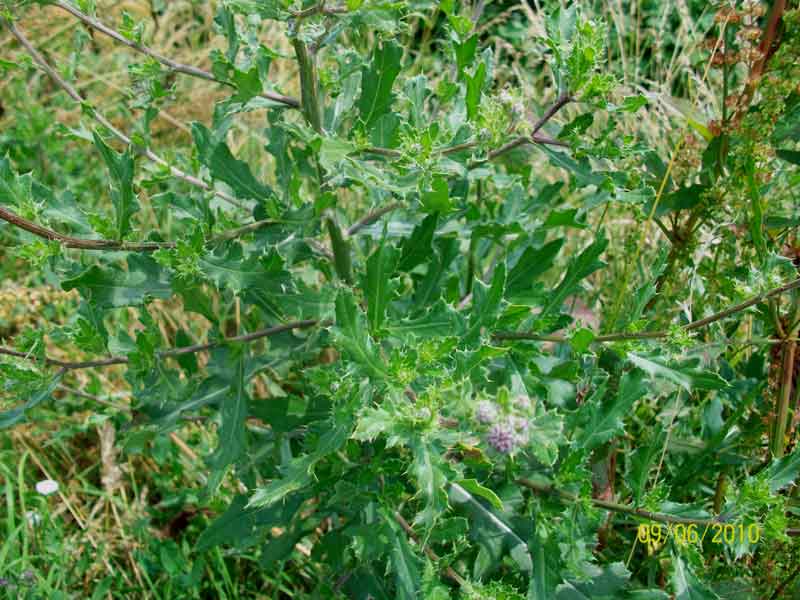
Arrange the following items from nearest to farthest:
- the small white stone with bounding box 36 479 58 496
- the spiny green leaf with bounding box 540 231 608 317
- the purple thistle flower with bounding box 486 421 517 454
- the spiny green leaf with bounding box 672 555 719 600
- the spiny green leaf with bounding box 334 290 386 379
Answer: the purple thistle flower with bounding box 486 421 517 454
the spiny green leaf with bounding box 334 290 386 379
the spiny green leaf with bounding box 672 555 719 600
the spiny green leaf with bounding box 540 231 608 317
the small white stone with bounding box 36 479 58 496

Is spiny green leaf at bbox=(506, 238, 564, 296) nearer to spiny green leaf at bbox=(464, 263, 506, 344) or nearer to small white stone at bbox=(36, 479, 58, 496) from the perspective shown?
spiny green leaf at bbox=(464, 263, 506, 344)

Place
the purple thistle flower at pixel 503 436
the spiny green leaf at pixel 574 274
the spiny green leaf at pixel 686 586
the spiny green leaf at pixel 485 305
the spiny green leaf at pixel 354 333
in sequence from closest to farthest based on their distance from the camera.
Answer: the purple thistle flower at pixel 503 436 < the spiny green leaf at pixel 354 333 < the spiny green leaf at pixel 485 305 < the spiny green leaf at pixel 686 586 < the spiny green leaf at pixel 574 274

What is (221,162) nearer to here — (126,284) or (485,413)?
(126,284)

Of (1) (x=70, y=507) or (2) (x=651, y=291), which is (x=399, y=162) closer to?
(2) (x=651, y=291)

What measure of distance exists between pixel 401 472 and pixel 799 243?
4.18ft

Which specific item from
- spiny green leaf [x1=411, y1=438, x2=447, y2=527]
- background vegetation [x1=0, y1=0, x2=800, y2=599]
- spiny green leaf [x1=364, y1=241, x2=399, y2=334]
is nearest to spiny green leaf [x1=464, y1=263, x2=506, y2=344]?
background vegetation [x1=0, y1=0, x2=800, y2=599]

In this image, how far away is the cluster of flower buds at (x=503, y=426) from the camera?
1424mm

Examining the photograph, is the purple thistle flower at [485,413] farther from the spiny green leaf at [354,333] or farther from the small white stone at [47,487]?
the small white stone at [47,487]

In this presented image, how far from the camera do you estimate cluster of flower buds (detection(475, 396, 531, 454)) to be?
1.42 m

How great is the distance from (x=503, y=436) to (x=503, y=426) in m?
0.02

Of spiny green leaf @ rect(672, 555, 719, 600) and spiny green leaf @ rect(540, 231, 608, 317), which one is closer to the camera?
spiny green leaf @ rect(672, 555, 719, 600)

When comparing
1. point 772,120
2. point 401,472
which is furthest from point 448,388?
point 772,120
